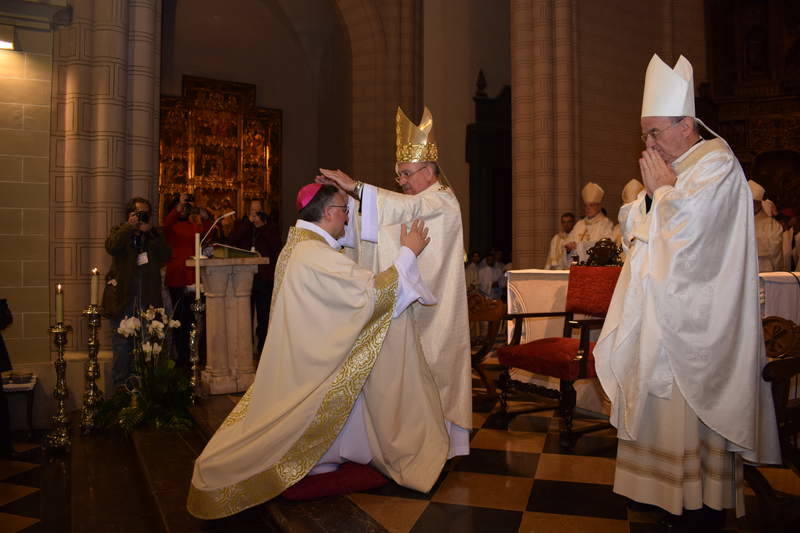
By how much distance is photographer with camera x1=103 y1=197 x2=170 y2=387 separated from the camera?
5.54m

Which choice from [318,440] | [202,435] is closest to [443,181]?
[318,440]

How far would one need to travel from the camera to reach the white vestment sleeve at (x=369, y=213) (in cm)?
346

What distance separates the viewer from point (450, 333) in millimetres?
3529

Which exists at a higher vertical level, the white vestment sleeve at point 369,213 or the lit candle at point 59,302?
the white vestment sleeve at point 369,213

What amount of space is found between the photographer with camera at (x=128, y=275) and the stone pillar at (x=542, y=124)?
5.28m

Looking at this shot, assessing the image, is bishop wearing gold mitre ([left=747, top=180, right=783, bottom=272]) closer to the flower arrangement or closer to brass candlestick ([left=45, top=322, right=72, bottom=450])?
the flower arrangement

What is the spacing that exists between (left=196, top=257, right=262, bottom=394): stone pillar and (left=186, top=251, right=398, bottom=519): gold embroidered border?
7.93 feet

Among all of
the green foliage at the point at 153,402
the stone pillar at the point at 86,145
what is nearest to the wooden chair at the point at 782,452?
the green foliage at the point at 153,402

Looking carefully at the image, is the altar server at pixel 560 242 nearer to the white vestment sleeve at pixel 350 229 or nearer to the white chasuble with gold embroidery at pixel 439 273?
the white chasuble with gold embroidery at pixel 439 273

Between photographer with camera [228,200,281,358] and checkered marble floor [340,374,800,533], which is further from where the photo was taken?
photographer with camera [228,200,281,358]

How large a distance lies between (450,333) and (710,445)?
53.6 inches

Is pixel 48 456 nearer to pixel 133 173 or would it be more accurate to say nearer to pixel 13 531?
pixel 13 531

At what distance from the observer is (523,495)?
3.09 meters

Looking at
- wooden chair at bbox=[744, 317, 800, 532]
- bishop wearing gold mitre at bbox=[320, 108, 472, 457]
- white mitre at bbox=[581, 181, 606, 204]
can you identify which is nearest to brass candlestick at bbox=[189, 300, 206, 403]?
bishop wearing gold mitre at bbox=[320, 108, 472, 457]
